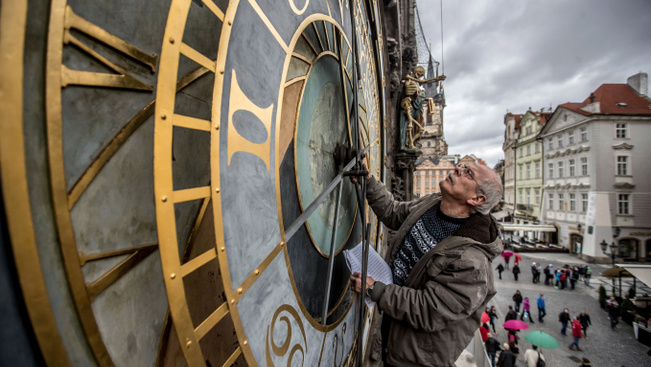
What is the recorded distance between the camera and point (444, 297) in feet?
3.80

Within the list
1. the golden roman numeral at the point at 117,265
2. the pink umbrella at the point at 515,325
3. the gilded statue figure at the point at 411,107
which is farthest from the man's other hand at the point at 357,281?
the pink umbrella at the point at 515,325

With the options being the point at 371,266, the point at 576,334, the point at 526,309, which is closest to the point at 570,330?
the point at 526,309

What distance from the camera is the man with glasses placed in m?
1.16

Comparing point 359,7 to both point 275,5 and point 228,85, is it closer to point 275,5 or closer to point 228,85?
point 275,5

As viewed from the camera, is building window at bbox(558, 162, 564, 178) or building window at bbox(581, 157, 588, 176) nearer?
building window at bbox(581, 157, 588, 176)

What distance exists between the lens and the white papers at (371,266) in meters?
1.35

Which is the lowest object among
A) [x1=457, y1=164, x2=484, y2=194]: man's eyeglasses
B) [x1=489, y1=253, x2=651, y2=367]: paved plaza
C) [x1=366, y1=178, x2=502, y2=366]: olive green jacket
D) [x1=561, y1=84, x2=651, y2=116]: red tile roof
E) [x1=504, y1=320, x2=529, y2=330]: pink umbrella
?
[x1=489, y1=253, x2=651, y2=367]: paved plaza

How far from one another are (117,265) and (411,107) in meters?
3.98

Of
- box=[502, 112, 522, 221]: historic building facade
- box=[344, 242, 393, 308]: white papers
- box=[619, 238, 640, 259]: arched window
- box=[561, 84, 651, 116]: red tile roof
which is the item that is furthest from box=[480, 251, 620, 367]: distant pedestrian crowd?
box=[502, 112, 522, 221]: historic building facade

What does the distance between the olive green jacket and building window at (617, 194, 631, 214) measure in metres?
22.0

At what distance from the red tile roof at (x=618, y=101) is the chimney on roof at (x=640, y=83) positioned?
0.60m

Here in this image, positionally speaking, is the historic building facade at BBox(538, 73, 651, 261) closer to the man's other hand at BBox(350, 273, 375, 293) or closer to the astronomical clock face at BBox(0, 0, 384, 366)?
the man's other hand at BBox(350, 273, 375, 293)

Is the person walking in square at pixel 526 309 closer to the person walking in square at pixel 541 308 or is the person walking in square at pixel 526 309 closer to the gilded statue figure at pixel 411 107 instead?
the person walking in square at pixel 541 308

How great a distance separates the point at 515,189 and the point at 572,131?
344 inches
